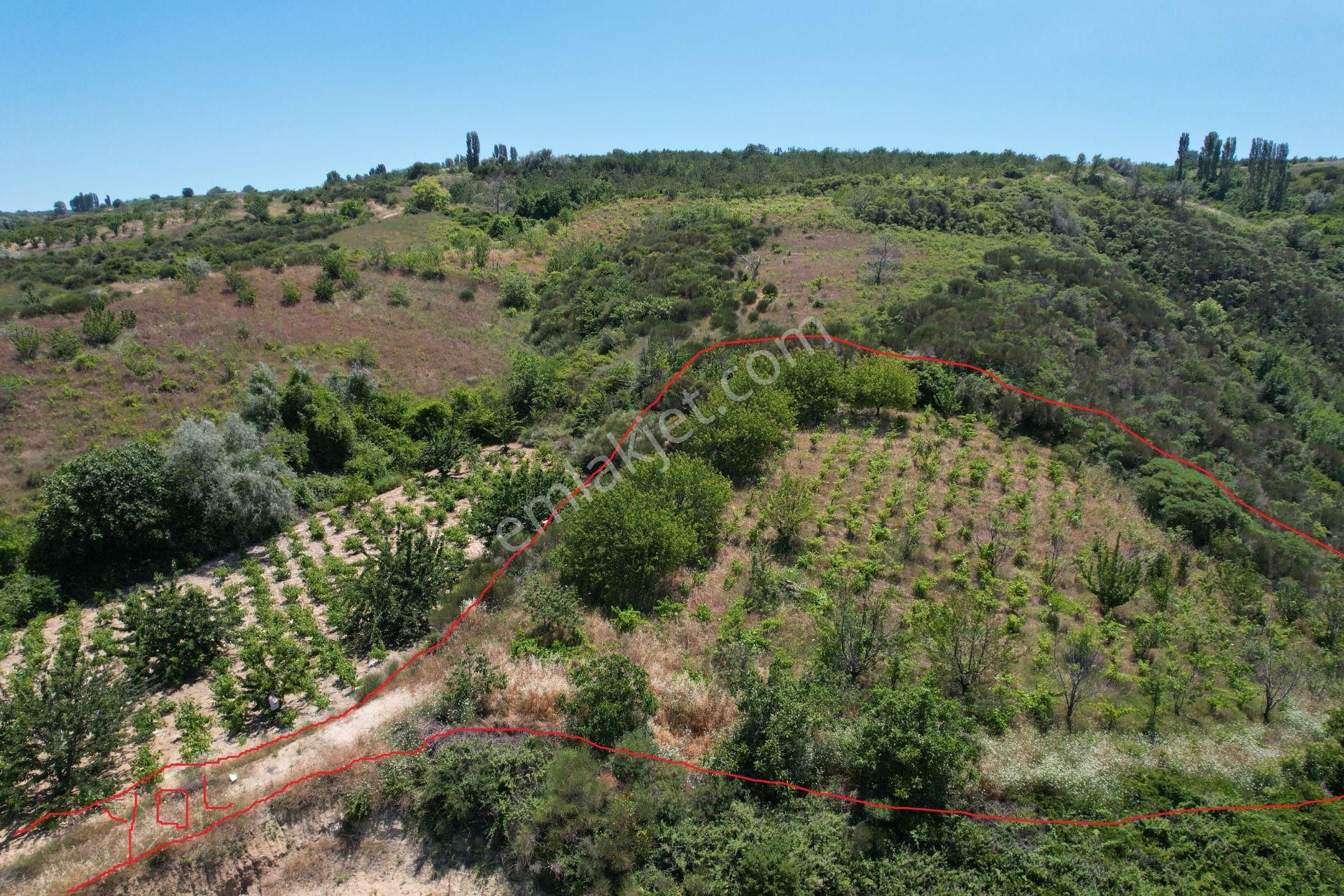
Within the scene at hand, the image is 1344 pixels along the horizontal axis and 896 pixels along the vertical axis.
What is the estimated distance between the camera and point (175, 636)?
11500mm

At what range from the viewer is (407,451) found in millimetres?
21344

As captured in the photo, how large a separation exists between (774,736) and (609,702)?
8.18 feet

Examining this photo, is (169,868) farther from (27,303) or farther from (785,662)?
(27,303)

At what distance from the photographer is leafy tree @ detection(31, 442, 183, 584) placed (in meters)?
14.8

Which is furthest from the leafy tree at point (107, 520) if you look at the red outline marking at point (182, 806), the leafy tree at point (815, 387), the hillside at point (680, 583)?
the leafy tree at point (815, 387)

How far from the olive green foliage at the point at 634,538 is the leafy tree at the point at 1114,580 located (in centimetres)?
804

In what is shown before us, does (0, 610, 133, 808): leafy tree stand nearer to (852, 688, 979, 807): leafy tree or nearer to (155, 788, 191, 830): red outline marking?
(155, 788, 191, 830): red outline marking

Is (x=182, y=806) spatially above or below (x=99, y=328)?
below

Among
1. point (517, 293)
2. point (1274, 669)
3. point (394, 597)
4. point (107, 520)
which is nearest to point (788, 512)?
point (394, 597)

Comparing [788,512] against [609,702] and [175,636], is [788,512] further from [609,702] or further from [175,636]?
[175,636]

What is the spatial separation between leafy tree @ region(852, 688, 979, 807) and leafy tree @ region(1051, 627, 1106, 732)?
2.40 metres

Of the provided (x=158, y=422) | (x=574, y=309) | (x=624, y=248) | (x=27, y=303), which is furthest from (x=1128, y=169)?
(x=27, y=303)

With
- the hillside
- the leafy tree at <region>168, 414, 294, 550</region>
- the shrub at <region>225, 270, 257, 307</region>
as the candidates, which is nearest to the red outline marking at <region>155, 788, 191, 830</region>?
the hillside

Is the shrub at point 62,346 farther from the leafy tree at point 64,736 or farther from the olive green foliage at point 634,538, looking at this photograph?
the olive green foliage at point 634,538
